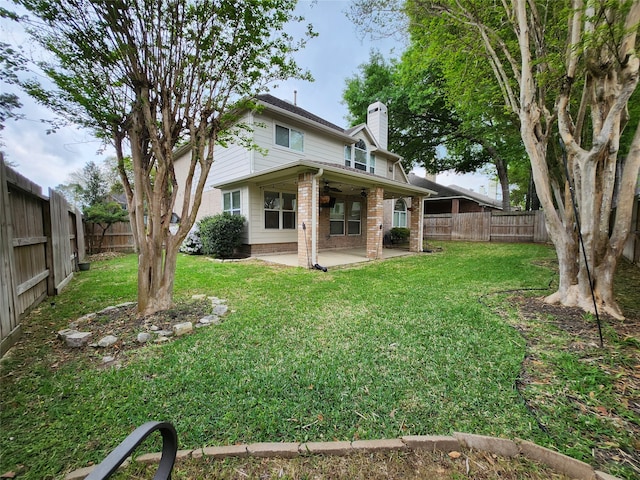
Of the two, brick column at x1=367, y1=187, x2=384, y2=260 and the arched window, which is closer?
brick column at x1=367, y1=187, x2=384, y2=260

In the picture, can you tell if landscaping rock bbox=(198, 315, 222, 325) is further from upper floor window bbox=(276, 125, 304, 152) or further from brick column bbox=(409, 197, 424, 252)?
brick column bbox=(409, 197, 424, 252)

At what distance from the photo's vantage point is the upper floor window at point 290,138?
980 cm

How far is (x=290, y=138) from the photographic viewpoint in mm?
10156

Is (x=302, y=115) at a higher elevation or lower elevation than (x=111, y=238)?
higher

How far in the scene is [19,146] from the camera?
3314mm

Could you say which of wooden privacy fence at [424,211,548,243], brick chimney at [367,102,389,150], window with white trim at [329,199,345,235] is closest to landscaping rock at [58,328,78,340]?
window with white trim at [329,199,345,235]

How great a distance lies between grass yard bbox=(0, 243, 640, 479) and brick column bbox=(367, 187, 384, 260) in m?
5.06

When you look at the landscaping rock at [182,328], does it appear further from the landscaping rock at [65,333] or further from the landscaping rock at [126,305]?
the landscaping rock at [126,305]

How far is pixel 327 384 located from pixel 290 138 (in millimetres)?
9540

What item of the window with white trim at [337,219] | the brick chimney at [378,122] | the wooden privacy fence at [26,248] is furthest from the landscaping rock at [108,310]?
the brick chimney at [378,122]

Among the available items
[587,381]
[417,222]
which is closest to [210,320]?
[587,381]

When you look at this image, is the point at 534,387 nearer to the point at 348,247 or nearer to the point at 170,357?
the point at 170,357

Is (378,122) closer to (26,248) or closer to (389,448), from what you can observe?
(26,248)

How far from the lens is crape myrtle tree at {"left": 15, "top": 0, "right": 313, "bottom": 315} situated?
9.75 ft
